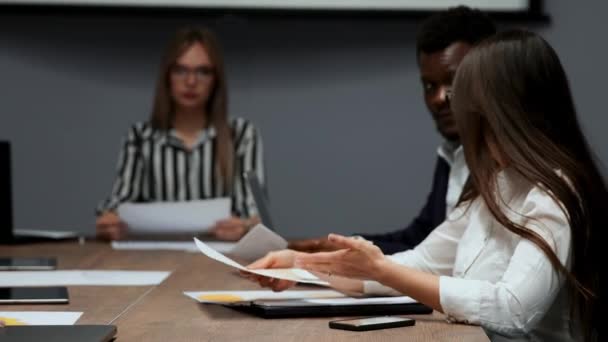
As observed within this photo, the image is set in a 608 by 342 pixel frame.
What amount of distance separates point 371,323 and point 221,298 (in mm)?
377

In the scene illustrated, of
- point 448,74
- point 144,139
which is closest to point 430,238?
point 448,74

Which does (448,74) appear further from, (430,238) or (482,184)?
(482,184)

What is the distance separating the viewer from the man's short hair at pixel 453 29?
2.70 meters

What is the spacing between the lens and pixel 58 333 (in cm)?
144

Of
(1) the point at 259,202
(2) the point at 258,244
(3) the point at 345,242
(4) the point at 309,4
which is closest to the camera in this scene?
(3) the point at 345,242

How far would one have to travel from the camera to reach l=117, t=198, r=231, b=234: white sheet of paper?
3.01 metres

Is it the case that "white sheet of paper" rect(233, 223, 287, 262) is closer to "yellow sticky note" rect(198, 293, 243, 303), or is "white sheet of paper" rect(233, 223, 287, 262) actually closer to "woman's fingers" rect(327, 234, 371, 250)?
"yellow sticky note" rect(198, 293, 243, 303)

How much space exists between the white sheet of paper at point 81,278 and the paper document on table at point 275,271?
17.4 inches

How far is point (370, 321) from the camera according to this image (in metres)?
1.68

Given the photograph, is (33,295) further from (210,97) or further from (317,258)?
(210,97)

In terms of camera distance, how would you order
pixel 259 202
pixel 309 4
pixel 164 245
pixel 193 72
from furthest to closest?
1. pixel 309 4
2. pixel 193 72
3. pixel 164 245
4. pixel 259 202

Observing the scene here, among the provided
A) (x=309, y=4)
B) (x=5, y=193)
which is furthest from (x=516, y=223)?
(x=309, y=4)

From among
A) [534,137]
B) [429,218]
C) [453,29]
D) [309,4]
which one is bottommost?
[429,218]

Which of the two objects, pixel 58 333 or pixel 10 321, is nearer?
pixel 58 333
